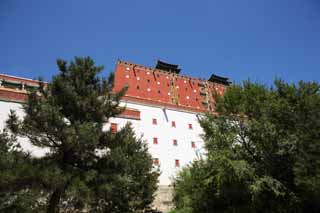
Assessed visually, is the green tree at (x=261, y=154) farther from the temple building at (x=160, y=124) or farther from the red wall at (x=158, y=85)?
the red wall at (x=158, y=85)

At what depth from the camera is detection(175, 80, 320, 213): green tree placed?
13156 millimetres

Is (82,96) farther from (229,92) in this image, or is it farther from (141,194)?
(229,92)

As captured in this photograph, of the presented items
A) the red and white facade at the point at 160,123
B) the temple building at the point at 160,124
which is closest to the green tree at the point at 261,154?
the temple building at the point at 160,124

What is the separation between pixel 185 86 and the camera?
54.3 m

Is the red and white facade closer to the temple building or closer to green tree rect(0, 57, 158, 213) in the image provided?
the temple building

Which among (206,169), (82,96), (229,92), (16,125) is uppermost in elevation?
(229,92)

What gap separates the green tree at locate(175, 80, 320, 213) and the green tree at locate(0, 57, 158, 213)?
6.77m

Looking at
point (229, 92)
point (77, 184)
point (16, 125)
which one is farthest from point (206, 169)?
point (16, 125)

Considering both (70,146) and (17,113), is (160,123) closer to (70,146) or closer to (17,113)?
(17,113)

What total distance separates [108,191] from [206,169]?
355 inches

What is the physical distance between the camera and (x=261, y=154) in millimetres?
15359

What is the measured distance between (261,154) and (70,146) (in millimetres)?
12053

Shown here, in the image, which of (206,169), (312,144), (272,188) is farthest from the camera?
(206,169)

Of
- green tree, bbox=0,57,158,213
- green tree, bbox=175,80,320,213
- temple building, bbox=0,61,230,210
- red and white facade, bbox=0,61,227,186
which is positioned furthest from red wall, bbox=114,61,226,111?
green tree, bbox=0,57,158,213
